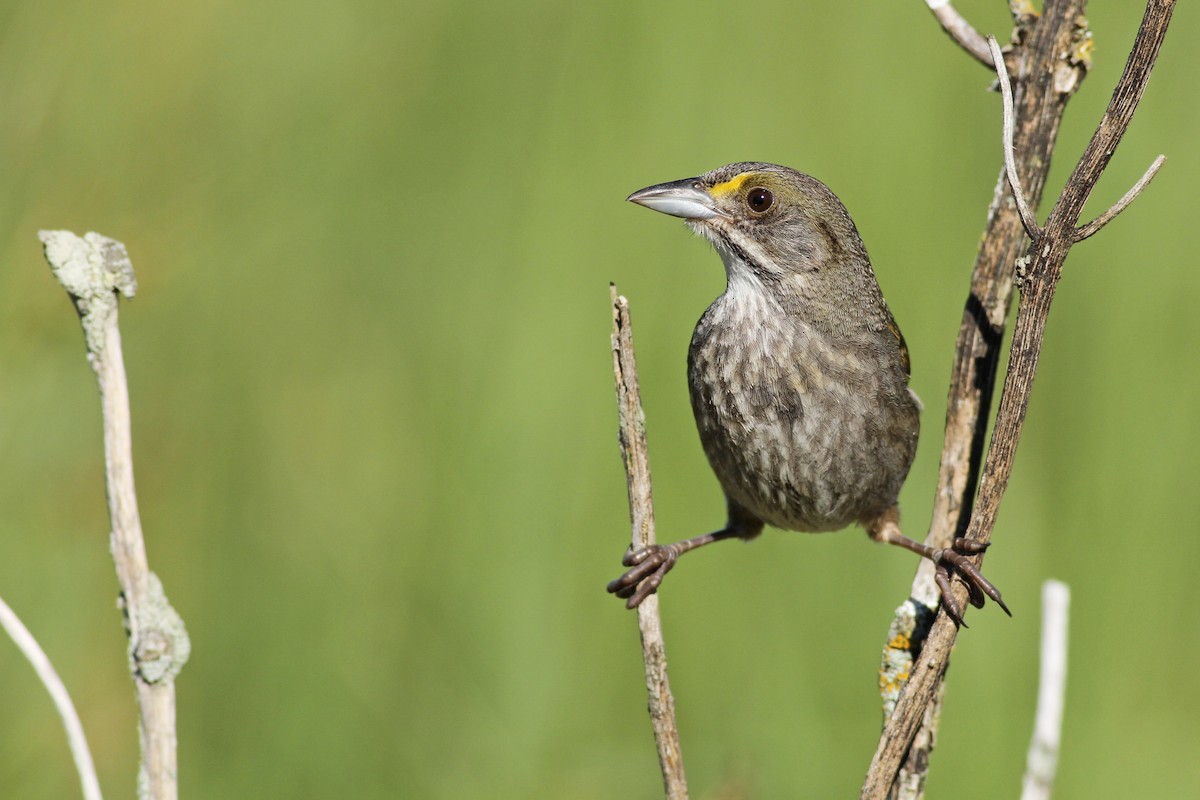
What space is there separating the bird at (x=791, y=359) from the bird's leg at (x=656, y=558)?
1cm

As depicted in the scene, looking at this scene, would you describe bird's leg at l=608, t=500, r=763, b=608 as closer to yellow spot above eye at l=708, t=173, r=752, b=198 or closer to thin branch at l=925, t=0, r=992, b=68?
yellow spot above eye at l=708, t=173, r=752, b=198

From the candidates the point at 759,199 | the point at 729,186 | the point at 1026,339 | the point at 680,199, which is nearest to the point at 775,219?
the point at 759,199

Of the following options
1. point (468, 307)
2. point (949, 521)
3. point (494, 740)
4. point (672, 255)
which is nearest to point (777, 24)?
point (672, 255)

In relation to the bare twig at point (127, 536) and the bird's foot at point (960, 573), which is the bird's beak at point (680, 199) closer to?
the bird's foot at point (960, 573)

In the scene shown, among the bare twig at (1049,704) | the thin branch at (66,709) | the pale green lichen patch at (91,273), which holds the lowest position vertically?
the bare twig at (1049,704)

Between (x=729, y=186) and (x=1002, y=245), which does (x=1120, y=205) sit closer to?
(x=1002, y=245)

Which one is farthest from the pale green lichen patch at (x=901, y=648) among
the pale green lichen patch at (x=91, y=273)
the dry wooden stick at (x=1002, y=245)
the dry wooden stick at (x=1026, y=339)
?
the pale green lichen patch at (x=91, y=273)

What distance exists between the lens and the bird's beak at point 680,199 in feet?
13.4

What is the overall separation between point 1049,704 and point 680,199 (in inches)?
79.2

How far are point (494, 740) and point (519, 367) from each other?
146 centimetres

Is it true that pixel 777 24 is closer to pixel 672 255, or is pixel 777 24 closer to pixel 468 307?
pixel 672 255

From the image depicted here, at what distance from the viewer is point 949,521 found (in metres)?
3.47

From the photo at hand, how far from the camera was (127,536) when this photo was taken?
243 centimetres

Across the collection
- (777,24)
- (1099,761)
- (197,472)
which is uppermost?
(777,24)
